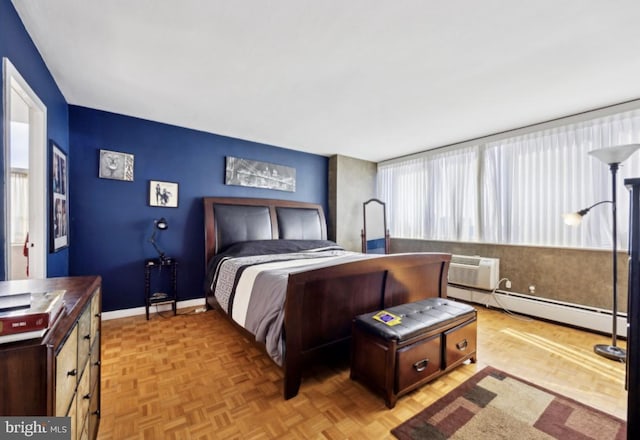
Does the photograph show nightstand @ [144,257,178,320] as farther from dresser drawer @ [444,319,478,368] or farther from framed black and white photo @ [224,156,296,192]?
dresser drawer @ [444,319,478,368]

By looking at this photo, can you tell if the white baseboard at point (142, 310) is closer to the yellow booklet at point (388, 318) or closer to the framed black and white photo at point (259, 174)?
the framed black and white photo at point (259, 174)

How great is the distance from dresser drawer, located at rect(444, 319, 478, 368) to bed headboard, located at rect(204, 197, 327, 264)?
267cm

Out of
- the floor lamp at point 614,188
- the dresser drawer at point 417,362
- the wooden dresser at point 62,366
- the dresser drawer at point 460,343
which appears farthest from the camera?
the floor lamp at point 614,188

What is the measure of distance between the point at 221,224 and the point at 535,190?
409cm

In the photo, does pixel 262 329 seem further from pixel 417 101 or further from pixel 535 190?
pixel 535 190

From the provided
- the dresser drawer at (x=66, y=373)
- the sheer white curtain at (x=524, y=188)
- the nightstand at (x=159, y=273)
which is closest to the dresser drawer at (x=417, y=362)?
the dresser drawer at (x=66, y=373)

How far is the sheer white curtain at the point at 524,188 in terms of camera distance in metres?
2.93

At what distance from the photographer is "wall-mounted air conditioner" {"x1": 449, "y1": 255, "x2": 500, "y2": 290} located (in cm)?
365

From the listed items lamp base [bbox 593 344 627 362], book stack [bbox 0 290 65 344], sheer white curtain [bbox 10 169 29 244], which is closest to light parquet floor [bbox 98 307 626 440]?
lamp base [bbox 593 344 627 362]

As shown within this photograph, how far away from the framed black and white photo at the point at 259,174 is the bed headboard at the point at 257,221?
0.91 ft

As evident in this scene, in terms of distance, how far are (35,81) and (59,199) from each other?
3.40 feet

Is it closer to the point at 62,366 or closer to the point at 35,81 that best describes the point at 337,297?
the point at 62,366

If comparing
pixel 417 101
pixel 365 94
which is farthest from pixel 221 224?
pixel 417 101

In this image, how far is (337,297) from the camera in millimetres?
2051
